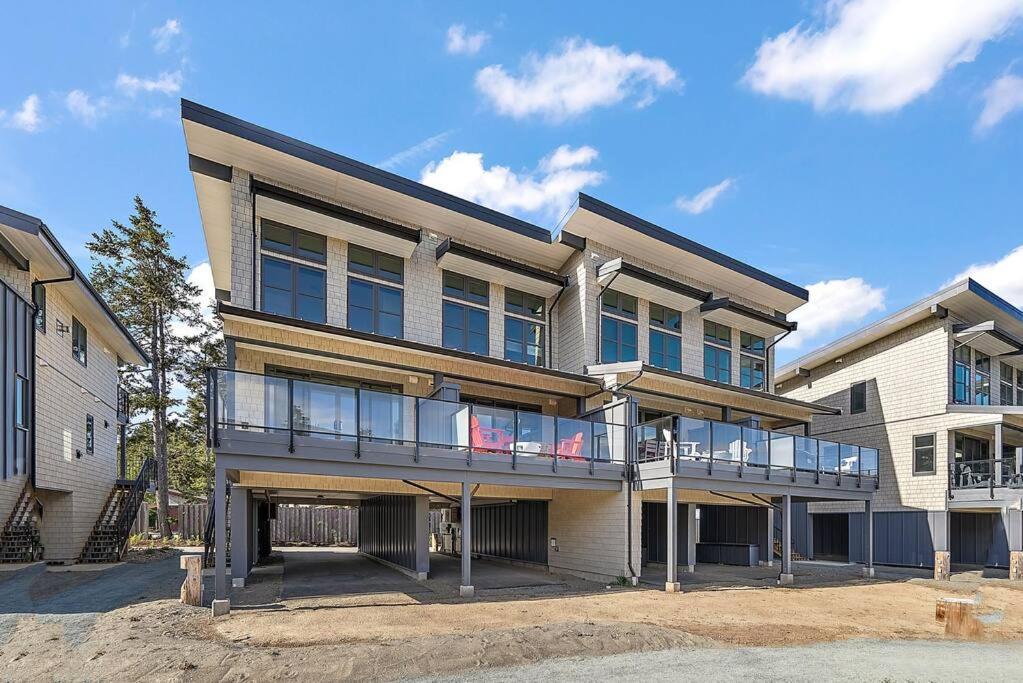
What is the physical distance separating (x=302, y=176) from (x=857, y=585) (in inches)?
710

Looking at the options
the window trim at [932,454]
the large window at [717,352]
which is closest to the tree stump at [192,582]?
the large window at [717,352]

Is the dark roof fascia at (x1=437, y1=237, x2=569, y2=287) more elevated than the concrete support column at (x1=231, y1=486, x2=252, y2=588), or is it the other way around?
the dark roof fascia at (x1=437, y1=237, x2=569, y2=287)

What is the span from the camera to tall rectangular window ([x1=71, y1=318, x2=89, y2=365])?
1998 cm

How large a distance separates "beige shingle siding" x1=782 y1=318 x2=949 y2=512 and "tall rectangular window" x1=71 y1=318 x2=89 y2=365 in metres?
28.1

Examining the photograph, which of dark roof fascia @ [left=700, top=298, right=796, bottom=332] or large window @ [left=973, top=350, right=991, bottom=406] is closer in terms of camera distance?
dark roof fascia @ [left=700, top=298, right=796, bottom=332]

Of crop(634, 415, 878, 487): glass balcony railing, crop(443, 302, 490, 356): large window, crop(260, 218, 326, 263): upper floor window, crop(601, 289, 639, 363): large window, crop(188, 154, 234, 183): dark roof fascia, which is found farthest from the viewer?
crop(601, 289, 639, 363): large window

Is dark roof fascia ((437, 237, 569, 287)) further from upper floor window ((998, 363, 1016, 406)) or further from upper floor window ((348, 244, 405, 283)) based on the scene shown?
upper floor window ((998, 363, 1016, 406))

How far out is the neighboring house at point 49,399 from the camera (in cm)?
1526

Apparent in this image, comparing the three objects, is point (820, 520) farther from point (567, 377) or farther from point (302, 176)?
point (302, 176)

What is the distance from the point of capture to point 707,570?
2034 centimetres

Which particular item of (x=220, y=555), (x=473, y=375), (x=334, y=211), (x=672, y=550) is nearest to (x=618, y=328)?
(x=473, y=375)

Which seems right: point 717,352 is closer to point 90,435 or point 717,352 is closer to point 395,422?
point 395,422

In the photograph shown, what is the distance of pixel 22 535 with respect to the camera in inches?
674

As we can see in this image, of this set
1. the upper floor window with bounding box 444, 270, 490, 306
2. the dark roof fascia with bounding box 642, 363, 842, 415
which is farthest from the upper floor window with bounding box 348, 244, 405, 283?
the dark roof fascia with bounding box 642, 363, 842, 415
